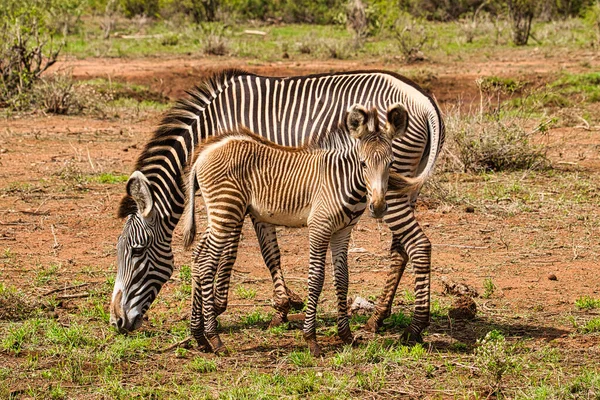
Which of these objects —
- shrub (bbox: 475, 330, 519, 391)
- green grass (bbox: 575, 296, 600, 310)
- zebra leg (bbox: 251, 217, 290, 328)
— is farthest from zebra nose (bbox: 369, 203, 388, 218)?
green grass (bbox: 575, 296, 600, 310)

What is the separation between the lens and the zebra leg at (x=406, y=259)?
6.74 m

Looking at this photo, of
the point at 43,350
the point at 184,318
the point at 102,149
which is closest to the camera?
the point at 43,350

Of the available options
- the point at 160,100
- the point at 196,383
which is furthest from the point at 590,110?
the point at 196,383

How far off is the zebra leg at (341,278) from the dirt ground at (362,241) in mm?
177

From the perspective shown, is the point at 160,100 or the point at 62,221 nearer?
the point at 62,221

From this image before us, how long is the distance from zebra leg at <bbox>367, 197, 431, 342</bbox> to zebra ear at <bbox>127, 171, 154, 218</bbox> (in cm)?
184

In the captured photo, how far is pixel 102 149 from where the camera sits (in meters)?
13.6

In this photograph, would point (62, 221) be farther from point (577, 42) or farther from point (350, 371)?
point (577, 42)

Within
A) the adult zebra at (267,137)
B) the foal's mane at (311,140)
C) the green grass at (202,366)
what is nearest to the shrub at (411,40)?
the adult zebra at (267,137)

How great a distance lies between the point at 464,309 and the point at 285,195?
6.03ft

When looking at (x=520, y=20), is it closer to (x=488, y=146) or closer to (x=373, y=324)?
(x=488, y=146)

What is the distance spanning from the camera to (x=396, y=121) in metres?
6.33

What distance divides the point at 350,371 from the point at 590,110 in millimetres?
12101

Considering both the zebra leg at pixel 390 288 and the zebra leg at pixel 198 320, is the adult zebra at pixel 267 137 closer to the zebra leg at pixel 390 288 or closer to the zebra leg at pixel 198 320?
the zebra leg at pixel 390 288
